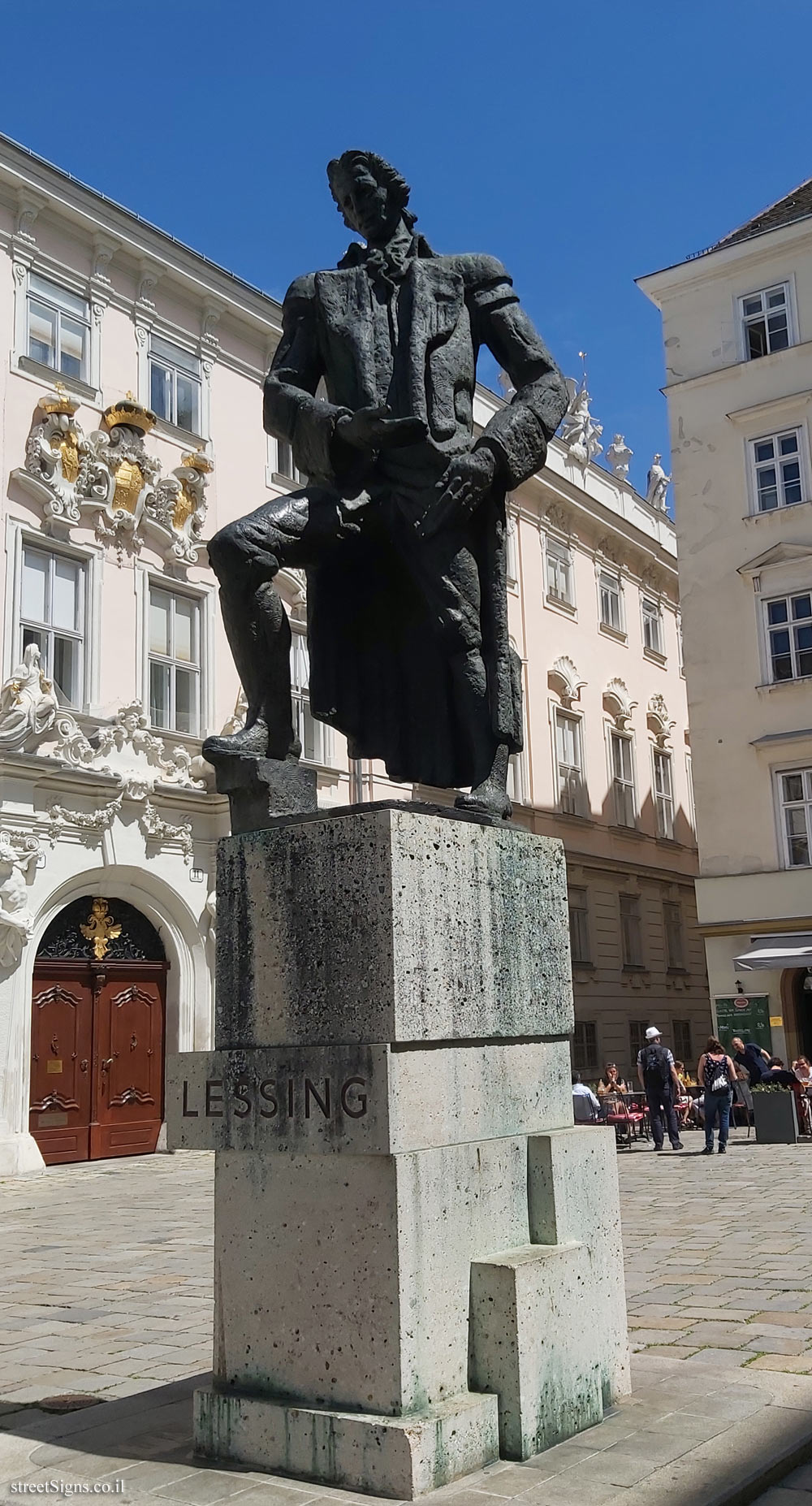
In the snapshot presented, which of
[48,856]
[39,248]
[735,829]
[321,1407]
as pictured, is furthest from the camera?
[735,829]

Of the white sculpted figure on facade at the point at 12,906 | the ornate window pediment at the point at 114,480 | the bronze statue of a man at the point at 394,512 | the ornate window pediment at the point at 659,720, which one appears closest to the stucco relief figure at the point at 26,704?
the white sculpted figure on facade at the point at 12,906

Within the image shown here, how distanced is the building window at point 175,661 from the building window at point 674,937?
50.7ft

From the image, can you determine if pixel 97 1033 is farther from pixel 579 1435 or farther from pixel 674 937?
pixel 674 937

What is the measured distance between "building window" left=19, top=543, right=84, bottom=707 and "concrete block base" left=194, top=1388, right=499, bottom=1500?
14.4 m

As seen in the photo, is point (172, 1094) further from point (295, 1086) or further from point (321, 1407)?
point (321, 1407)

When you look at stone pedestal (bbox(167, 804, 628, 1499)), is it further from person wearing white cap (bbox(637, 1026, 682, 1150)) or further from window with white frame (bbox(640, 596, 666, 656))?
window with white frame (bbox(640, 596, 666, 656))

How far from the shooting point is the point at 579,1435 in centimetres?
401

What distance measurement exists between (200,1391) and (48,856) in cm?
1352

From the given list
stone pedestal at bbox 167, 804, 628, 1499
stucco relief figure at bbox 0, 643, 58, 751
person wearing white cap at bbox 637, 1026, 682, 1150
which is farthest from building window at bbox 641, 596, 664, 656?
stone pedestal at bbox 167, 804, 628, 1499

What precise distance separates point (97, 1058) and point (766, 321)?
18.0 meters

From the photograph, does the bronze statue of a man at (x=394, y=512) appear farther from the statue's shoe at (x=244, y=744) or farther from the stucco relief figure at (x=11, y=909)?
the stucco relief figure at (x=11, y=909)

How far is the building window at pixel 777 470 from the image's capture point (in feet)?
80.8

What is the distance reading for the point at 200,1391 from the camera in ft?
13.2

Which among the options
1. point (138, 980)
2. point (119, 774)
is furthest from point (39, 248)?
A: point (138, 980)
